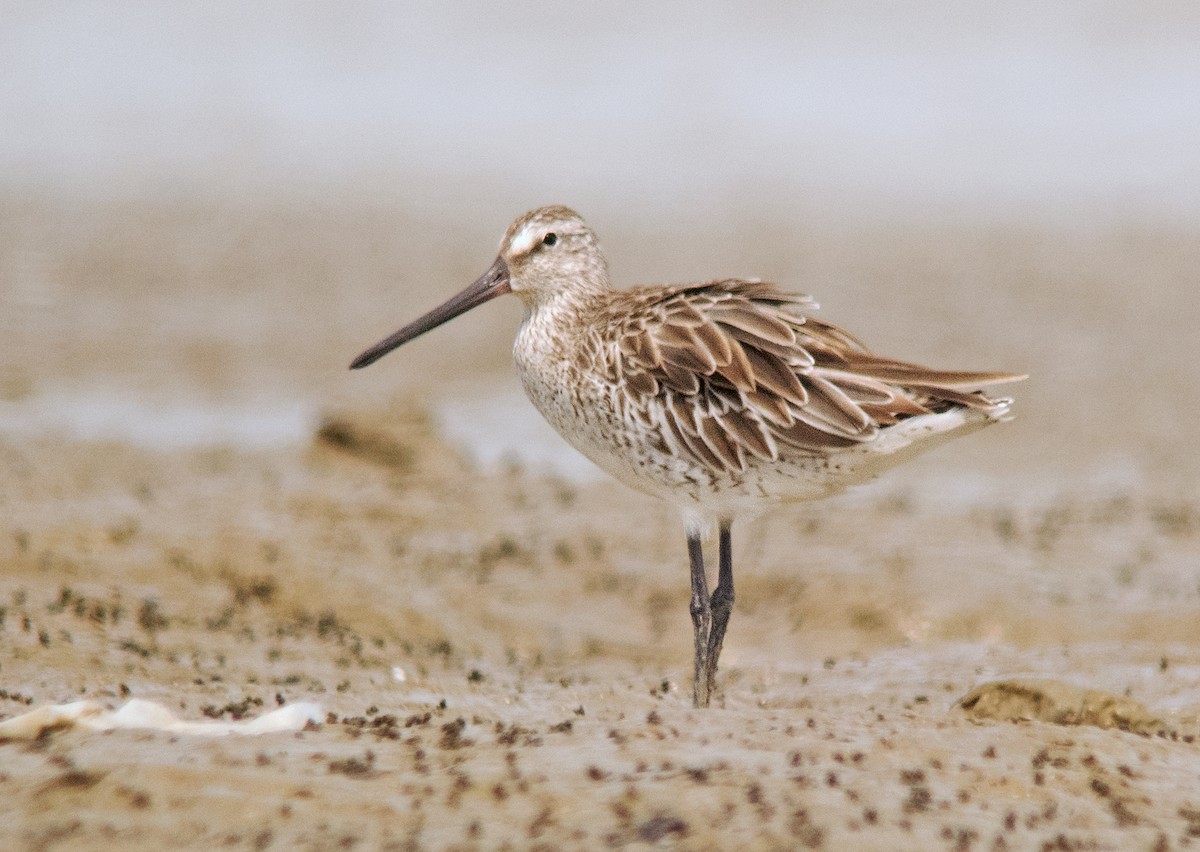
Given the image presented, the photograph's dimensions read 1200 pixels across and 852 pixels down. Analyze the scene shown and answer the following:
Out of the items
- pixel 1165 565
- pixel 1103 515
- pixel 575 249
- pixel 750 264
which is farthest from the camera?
pixel 750 264

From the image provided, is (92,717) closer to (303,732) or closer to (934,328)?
(303,732)

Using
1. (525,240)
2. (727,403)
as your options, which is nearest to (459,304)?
(525,240)

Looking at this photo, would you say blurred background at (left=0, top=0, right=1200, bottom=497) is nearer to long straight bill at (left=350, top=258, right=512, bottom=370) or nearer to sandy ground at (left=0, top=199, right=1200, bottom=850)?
sandy ground at (left=0, top=199, right=1200, bottom=850)

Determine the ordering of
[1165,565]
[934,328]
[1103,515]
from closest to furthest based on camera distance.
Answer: [1165,565], [1103,515], [934,328]

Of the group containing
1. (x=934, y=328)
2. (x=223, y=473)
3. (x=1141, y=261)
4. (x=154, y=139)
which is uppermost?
(x=154, y=139)

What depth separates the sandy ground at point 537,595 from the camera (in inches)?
161

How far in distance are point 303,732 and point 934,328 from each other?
9386mm

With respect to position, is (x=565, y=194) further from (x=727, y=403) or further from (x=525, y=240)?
(x=727, y=403)

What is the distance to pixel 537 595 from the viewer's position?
7.69 metres

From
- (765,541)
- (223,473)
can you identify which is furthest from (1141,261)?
(223,473)

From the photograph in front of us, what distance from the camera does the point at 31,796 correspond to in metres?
3.94

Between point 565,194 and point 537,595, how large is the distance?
10246 mm

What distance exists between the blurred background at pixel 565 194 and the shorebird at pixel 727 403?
166 inches

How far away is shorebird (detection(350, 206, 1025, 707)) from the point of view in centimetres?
539
